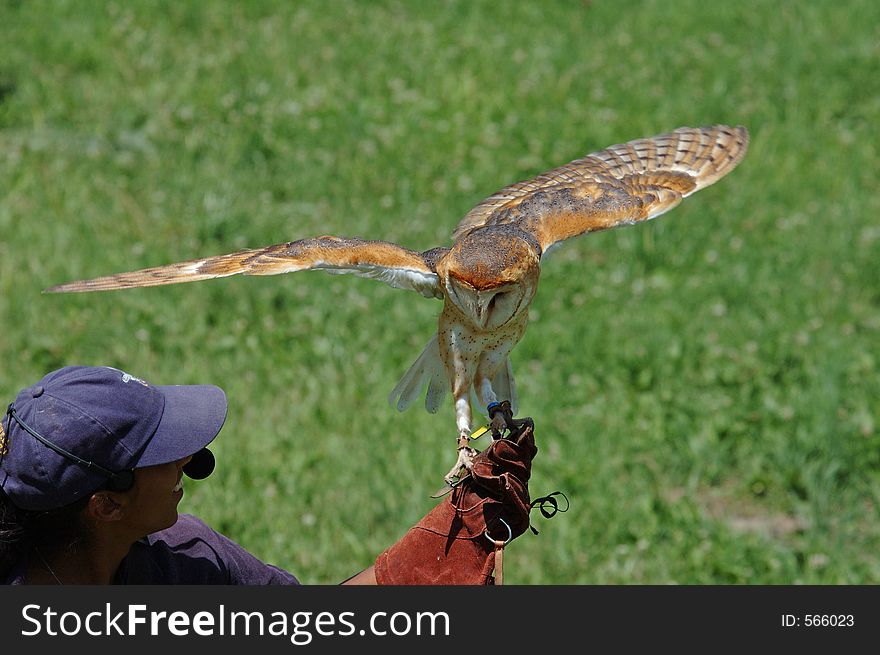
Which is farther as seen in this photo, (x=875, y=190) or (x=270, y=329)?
(x=875, y=190)

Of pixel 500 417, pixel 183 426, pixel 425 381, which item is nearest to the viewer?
pixel 183 426

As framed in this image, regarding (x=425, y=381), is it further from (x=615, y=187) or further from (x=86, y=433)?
(x=86, y=433)

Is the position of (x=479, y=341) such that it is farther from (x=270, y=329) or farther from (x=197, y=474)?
(x=270, y=329)

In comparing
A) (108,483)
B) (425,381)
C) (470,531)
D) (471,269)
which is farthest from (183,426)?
(425,381)

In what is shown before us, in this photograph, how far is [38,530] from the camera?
2.73m

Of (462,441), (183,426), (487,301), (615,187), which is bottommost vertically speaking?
(183,426)

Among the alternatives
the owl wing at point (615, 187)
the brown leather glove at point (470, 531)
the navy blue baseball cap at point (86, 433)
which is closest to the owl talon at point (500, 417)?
the brown leather glove at point (470, 531)

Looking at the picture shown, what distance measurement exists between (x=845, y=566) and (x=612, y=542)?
1.03 metres

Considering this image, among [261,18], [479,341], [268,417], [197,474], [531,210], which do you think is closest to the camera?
[197,474]

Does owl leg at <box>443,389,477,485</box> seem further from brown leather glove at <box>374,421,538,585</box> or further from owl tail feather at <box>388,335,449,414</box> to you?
owl tail feather at <box>388,335,449,414</box>

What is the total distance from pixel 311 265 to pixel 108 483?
933 mm

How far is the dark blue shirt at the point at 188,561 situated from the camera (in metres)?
2.95

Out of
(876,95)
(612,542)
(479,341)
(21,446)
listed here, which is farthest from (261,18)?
(21,446)

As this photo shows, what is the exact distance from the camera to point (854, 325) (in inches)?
272
